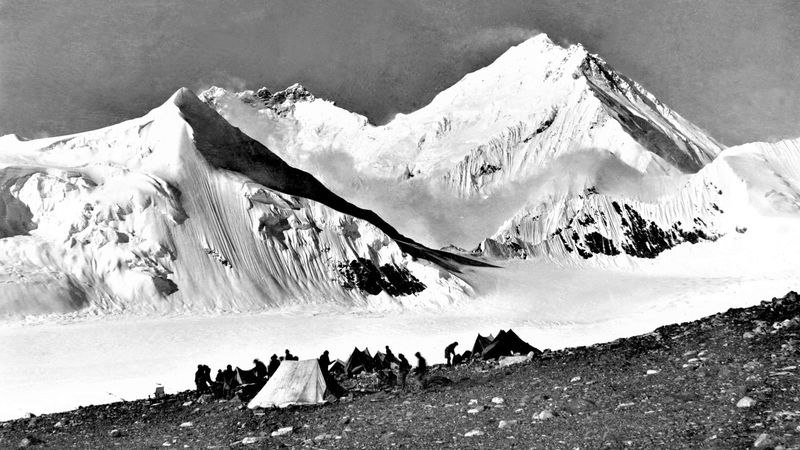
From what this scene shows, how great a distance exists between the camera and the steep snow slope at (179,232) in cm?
7094

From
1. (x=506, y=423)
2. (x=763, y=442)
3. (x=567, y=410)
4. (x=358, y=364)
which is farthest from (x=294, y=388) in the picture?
(x=763, y=442)

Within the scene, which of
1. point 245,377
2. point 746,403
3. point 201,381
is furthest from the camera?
point 201,381

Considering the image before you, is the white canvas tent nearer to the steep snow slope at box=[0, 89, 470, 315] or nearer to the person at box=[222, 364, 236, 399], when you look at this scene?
the person at box=[222, 364, 236, 399]

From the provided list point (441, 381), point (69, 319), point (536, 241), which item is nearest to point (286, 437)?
point (441, 381)

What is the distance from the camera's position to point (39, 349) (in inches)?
2165

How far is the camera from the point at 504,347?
27.0 meters

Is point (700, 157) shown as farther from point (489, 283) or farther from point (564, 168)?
point (489, 283)

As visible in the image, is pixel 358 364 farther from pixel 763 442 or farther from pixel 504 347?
pixel 763 442

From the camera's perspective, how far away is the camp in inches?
746

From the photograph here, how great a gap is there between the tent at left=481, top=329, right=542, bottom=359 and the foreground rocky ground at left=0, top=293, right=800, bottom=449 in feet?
14.8

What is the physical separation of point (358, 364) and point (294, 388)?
8.67m

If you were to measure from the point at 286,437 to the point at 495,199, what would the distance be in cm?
17370

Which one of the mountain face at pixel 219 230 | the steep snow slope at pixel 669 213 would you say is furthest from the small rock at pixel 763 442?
the steep snow slope at pixel 669 213

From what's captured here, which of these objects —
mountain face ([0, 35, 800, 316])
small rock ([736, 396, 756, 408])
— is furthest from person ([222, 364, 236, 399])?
mountain face ([0, 35, 800, 316])
